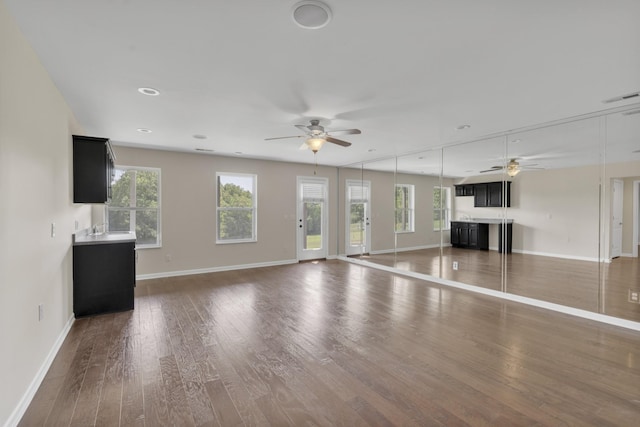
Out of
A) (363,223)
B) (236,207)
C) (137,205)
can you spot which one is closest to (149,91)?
(137,205)

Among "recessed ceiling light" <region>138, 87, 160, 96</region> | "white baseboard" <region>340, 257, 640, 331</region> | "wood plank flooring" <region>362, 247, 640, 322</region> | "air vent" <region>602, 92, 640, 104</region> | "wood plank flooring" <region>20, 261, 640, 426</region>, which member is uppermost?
"recessed ceiling light" <region>138, 87, 160, 96</region>

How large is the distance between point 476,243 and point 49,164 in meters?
6.00

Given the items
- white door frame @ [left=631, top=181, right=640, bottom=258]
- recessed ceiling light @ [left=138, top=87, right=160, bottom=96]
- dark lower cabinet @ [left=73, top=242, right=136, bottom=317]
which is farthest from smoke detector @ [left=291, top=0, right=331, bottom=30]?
white door frame @ [left=631, top=181, right=640, bottom=258]

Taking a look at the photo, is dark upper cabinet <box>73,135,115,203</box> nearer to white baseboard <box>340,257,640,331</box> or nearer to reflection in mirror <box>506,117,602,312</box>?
white baseboard <box>340,257,640,331</box>

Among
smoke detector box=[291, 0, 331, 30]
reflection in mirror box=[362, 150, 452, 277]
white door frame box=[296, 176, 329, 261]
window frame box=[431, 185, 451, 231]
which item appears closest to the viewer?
smoke detector box=[291, 0, 331, 30]

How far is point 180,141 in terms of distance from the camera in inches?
204

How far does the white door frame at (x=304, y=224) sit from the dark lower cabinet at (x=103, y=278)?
412 centimetres

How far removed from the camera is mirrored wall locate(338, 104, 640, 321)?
3.68 m

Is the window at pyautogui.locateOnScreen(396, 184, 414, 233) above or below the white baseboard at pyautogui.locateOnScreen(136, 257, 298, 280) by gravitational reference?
above

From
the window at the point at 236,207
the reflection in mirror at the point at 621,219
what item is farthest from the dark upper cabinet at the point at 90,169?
the reflection in mirror at the point at 621,219

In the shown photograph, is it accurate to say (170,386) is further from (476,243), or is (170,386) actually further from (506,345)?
(476,243)

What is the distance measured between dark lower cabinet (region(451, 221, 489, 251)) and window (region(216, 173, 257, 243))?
430 centimetres

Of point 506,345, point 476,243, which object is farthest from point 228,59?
point 476,243

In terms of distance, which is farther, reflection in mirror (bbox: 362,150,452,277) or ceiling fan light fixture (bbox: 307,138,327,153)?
reflection in mirror (bbox: 362,150,452,277)
